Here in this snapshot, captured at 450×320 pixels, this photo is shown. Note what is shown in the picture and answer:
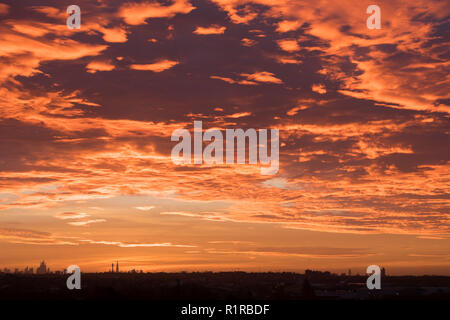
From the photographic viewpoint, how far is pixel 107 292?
14462 centimetres
